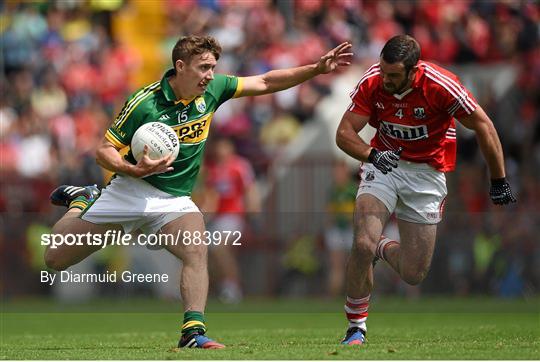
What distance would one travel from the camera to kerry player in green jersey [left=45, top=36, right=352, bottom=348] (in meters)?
10.7

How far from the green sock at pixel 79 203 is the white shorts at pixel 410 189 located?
8.16 feet

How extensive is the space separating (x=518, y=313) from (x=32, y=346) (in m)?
7.36

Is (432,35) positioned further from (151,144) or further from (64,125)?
(151,144)

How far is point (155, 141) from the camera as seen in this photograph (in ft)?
34.8

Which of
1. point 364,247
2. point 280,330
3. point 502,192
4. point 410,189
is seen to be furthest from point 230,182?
point 364,247

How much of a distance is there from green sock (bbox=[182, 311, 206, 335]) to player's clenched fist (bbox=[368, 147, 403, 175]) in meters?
1.98

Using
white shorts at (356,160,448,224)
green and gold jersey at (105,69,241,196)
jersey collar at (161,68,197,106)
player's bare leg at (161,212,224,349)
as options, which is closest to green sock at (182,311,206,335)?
player's bare leg at (161,212,224,349)

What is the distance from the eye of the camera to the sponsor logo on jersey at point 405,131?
1135 cm

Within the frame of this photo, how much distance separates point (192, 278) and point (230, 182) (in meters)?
10.1

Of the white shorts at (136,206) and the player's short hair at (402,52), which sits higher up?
the player's short hair at (402,52)

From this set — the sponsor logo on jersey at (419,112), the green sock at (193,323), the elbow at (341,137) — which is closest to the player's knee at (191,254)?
the green sock at (193,323)

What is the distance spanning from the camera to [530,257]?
19.4 metres

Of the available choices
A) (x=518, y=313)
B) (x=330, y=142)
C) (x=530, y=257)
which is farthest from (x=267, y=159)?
(x=518, y=313)

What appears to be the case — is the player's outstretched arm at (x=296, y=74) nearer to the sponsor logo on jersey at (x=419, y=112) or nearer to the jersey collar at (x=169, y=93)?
the jersey collar at (x=169, y=93)
